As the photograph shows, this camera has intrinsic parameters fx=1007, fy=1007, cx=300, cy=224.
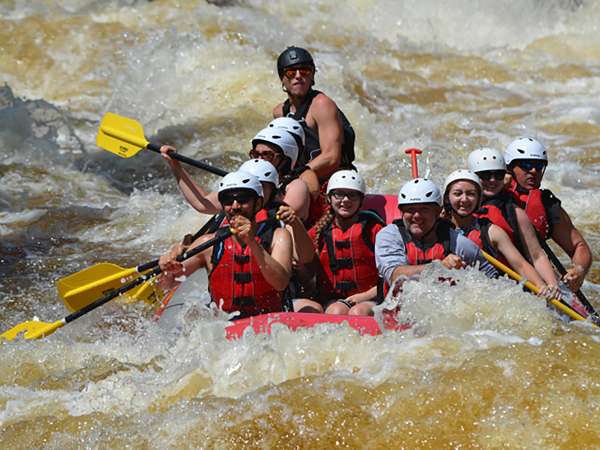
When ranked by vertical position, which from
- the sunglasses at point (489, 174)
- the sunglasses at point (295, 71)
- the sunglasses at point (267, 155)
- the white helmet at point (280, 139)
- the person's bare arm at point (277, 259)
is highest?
the sunglasses at point (295, 71)

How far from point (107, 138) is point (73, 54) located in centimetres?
756

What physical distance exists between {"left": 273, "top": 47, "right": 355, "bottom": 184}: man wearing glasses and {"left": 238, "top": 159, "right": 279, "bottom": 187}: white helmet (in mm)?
779

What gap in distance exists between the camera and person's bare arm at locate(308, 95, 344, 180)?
19.2 feet

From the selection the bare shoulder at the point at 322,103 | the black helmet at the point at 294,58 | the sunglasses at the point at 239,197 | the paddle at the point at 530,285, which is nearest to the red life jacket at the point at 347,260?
the paddle at the point at 530,285

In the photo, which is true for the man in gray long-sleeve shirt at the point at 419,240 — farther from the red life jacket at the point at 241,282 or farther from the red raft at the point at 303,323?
the red life jacket at the point at 241,282

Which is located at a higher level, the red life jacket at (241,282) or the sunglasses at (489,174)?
the sunglasses at (489,174)

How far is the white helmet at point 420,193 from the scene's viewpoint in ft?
16.4

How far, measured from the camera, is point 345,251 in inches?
211

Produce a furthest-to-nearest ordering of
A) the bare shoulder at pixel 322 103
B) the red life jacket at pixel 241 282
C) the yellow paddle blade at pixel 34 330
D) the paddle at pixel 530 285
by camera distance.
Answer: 1. the bare shoulder at pixel 322 103
2. the yellow paddle blade at pixel 34 330
3. the paddle at pixel 530 285
4. the red life jacket at pixel 241 282

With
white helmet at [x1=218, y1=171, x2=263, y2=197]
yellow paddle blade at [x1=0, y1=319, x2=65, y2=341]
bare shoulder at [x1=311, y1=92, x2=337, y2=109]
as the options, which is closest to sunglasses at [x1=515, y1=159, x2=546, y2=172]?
bare shoulder at [x1=311, y1=92, x2=337, y2=109]

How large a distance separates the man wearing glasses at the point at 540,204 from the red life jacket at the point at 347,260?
988 mm

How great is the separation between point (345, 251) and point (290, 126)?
0.76 metres

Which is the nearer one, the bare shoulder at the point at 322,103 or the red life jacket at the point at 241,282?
the red life jacket at the point at 241,282

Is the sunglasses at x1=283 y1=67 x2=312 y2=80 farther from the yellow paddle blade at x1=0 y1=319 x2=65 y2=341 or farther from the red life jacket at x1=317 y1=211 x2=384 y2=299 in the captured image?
the yellow paddle blade at x1=0 y1=319 x2=65 y2=341
